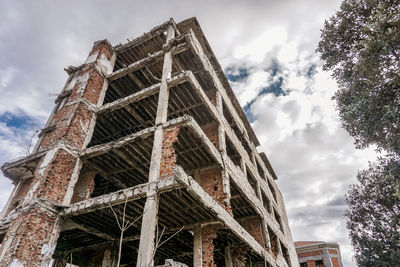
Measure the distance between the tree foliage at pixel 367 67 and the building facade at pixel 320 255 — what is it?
19.1 meters

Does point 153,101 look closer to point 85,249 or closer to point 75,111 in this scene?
point 75,111

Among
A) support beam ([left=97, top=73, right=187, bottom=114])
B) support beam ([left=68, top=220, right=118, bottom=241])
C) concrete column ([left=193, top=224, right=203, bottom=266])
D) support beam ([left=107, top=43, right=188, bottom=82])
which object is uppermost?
support beam ([left=107, top=43, right=188, bottom=82])

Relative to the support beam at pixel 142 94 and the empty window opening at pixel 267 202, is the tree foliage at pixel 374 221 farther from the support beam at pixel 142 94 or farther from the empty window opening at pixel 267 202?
the support beam at pixel 142 94

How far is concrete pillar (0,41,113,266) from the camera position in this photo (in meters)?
7.09

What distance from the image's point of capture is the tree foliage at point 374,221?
14555 mm

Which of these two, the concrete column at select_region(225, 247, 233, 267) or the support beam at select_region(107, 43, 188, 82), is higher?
the support beam at select_region(107, 43, 188, 82)

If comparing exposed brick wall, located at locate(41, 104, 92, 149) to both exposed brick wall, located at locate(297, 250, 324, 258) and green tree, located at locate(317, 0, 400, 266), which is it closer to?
green tree, located at locate(317, 0, 400, 266)

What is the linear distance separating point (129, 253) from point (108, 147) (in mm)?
4922

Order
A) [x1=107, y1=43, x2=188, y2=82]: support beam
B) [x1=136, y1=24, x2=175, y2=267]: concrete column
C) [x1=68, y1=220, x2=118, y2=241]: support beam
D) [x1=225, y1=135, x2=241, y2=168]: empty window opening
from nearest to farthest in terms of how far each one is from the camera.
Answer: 1. [x1=136, y1=24, x2=175, y2=267]: concrete column
2. [x1=68, y1=220, x2=118, y2=241]: support beam
3. [x1=107, y1=43, x2=188, y2=82]: support beam
4. [x1=225, y1=135, x2=241, y2=168]: empty window opening

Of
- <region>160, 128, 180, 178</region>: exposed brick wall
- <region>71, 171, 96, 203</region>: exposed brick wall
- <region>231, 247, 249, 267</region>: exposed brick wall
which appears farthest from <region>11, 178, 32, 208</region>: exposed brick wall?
<region>231, 247, 249, 267</region>: exposed brick wall

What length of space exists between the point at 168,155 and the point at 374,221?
15.4 meters

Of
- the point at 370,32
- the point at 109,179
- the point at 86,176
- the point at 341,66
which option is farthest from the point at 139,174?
the point at 370,32

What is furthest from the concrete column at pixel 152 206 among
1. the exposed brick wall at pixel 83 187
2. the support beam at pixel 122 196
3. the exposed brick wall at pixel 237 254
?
the exposed brick wall at pixel 237 254

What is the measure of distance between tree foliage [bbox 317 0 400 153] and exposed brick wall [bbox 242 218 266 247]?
5.99 metres
